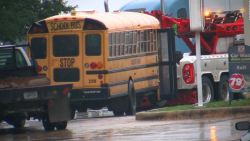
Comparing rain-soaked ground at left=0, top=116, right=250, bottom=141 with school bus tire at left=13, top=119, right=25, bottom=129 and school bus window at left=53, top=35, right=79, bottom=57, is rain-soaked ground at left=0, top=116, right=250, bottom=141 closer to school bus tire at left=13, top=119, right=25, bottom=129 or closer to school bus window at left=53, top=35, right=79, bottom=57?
school bus tire at left=13, top=119, right=25, bottom=129

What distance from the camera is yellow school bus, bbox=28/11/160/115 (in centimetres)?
2348

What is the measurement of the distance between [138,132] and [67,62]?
729 centimetres

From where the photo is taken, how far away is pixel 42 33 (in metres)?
24.3

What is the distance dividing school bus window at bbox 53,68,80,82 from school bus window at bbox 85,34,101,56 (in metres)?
0.63

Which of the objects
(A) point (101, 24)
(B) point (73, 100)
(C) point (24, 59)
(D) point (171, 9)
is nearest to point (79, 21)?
(A) point (101, 24)

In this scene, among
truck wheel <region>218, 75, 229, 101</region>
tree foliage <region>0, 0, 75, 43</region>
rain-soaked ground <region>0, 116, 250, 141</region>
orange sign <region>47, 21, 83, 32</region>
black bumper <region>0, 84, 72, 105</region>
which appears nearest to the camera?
rain-soaked ground <region>0, 116, 250, 141</region>

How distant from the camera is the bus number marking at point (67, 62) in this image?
2384 cm

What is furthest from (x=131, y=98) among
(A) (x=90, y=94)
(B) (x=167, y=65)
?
(B) (x=167, y=65)

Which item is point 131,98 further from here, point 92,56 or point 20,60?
point 20,60

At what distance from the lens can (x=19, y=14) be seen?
28.3m

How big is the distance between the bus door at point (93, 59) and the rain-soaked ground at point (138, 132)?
2595mm

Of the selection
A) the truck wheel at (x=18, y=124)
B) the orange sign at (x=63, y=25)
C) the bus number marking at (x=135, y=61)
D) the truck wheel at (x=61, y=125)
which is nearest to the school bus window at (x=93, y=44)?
the orange sign at (x=63, y=25)

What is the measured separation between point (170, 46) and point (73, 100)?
171 inches

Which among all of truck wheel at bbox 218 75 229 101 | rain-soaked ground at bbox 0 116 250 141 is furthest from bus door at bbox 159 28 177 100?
rain-soaked ground at bbox 0 116 250 141
